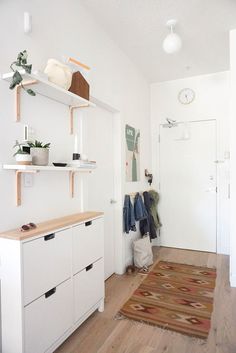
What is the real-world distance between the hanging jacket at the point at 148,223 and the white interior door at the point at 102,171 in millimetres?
785

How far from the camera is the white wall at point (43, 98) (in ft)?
5.07

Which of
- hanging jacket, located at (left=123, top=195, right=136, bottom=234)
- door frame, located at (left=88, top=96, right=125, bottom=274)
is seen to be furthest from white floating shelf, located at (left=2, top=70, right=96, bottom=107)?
hanging jacket, located at (left=123, top=195, right=136, bottom=234)

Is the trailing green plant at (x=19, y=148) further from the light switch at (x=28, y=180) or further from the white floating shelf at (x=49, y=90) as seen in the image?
the white floating shelf at (x=49, y=90)

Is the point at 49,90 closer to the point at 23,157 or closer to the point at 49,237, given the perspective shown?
the point at 23,157

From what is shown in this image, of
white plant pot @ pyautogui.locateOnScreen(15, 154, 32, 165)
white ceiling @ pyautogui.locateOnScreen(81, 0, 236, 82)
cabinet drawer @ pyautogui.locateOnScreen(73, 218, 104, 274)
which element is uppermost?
white ceiling @ pyautogui.locateOnScreen(81, 0, 236, 82)

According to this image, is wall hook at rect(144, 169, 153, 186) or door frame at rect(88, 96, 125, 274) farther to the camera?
wall hook at rect(144, 169, 153, 186)

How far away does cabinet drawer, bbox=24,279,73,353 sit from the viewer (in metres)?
1.44

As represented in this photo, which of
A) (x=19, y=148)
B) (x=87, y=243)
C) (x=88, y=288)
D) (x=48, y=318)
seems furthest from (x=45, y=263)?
(x=19, y=148)

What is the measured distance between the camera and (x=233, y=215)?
8.91ft

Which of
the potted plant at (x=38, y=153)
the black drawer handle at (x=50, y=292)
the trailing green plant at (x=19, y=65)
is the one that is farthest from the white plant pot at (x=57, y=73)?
the black drawer handle at (x=50, y=292)

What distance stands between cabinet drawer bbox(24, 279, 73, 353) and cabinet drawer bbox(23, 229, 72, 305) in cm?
6

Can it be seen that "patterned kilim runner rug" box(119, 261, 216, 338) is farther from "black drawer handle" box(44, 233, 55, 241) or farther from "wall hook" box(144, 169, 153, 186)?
"wall hook" box(144, 169, 153, 186)

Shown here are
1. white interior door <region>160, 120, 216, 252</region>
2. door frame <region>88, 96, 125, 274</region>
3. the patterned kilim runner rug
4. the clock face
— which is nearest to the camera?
the patterned kilim runner rug

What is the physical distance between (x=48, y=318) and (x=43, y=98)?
1.56 meters
